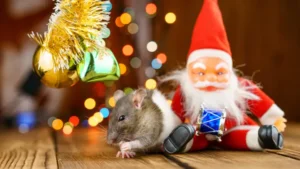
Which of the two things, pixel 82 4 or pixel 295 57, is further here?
pixel 295 57

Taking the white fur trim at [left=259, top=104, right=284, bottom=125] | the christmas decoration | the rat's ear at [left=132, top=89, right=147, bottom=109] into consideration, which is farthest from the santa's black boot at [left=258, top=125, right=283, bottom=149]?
the christmas decoration

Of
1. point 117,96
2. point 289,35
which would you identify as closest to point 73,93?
point 289,35

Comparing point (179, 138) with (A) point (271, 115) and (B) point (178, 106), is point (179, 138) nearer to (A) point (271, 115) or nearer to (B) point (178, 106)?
(B) point (178, 106)

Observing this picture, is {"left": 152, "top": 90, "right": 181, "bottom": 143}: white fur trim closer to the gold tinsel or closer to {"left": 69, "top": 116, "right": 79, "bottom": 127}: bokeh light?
the gold tinsel

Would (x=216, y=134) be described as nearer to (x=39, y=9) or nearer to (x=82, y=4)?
(x=82, y=4)

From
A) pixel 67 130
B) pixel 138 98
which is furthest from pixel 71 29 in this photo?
pixel 67 130

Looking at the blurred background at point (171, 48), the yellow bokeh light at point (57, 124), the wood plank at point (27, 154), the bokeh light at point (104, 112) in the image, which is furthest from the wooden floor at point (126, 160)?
the blurred background at point (171, 48)

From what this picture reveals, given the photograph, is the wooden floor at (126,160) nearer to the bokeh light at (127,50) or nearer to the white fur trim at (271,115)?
the white fur trim at (271,115)
